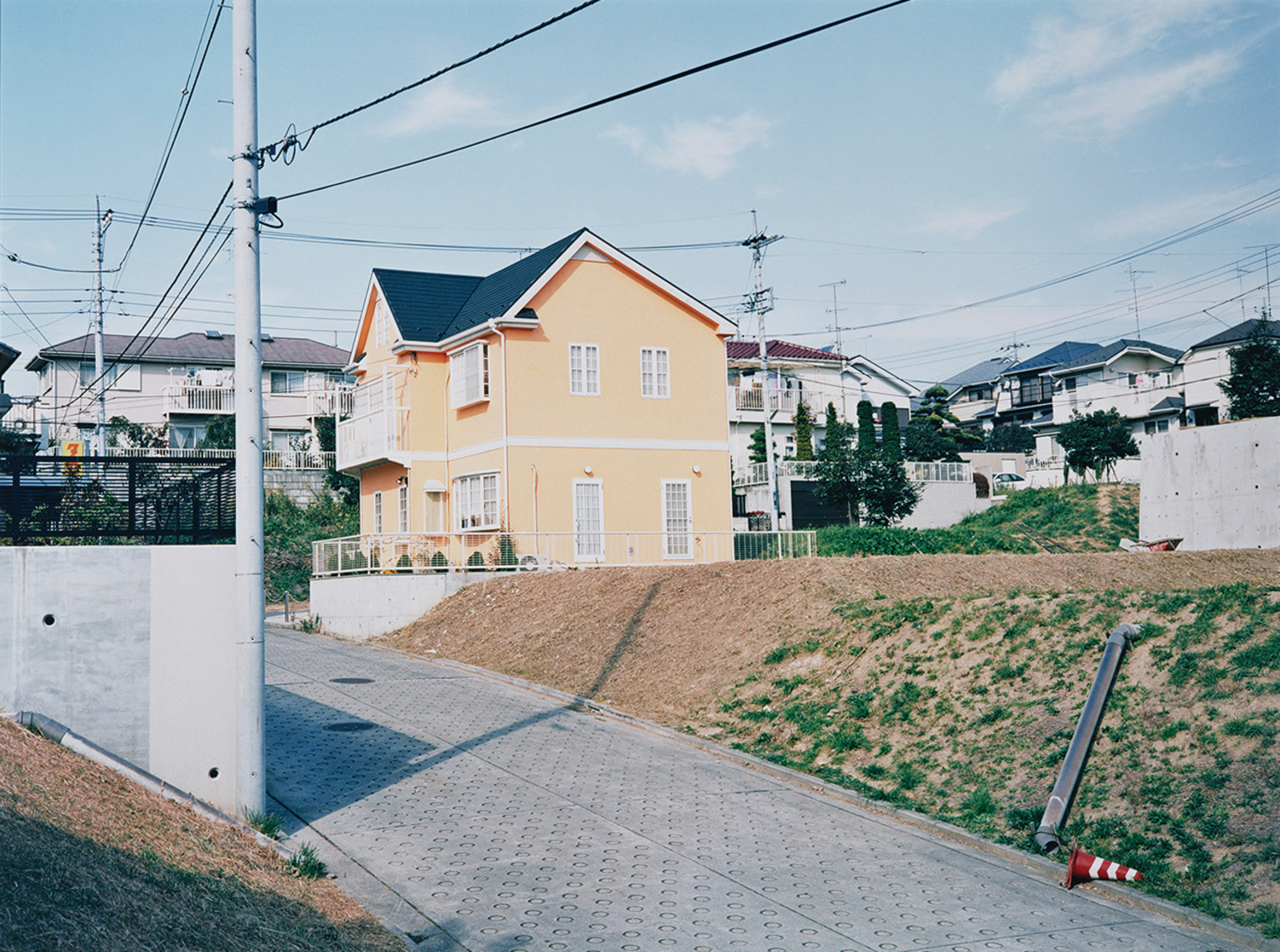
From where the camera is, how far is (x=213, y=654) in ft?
29.7

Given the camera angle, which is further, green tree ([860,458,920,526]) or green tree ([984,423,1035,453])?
green tree ([984,423,1035,453])

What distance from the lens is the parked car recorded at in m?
48.2

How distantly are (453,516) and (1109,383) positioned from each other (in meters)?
44.6

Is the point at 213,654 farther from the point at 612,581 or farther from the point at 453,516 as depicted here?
the point at 453,516

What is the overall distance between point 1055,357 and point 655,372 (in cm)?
5052

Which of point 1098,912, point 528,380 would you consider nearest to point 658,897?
point 1098,912

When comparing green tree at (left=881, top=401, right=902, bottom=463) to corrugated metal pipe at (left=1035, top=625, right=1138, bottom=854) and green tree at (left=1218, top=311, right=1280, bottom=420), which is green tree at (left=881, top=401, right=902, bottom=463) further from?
corrugated metal pipe at (left=1035, top=625, right=1138, bottom=854)

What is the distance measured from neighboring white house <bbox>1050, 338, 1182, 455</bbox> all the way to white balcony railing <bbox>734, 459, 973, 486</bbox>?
607 inches

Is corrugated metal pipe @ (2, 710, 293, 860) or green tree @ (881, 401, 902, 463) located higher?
green tree @ (881, 401, 902, 463)

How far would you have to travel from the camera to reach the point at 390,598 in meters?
22.9

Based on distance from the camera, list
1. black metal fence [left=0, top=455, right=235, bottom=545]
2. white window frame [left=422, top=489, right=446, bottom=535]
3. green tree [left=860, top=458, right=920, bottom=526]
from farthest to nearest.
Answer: green tree [left=860, top=458, right=920, bottom=526] < white window frame [left=422, top=489, right=446, bottom=535] < black metal fence [left=0, top=455, right=235, bottom=545]

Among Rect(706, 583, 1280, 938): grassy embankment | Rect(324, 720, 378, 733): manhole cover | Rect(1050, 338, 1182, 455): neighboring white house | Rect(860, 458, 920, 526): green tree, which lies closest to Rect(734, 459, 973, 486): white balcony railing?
Rect(860, 458, 920, 526): green tree

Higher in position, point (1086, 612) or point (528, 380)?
point (528, 380)

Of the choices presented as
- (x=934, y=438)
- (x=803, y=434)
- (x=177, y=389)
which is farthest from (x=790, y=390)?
(x=177, y=389)
